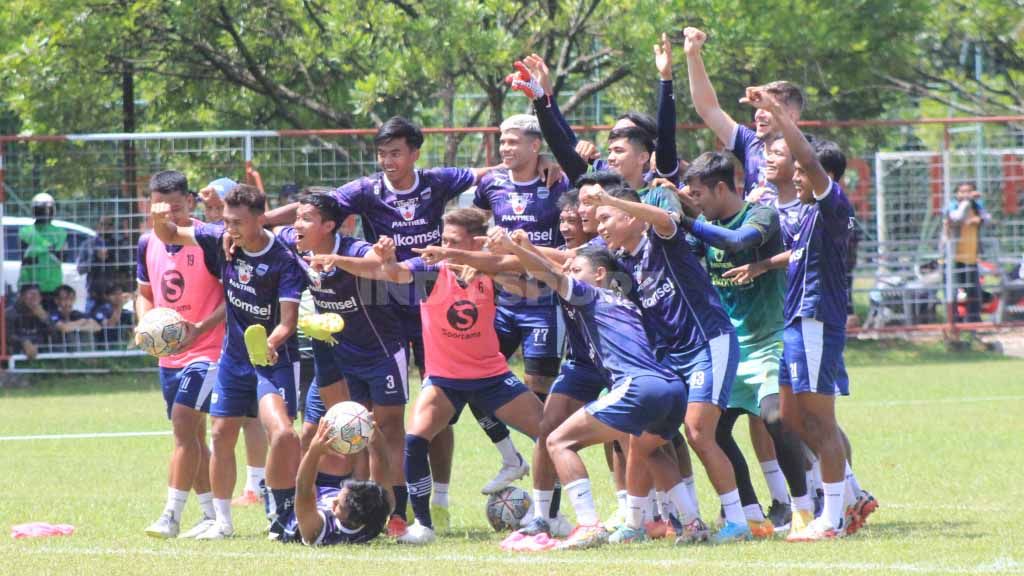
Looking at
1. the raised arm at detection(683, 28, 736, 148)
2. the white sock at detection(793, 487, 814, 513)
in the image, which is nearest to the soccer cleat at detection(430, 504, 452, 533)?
the white sock at detection(793, 487, 814, 513)

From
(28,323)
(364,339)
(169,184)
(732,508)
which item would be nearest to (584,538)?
(732,508)

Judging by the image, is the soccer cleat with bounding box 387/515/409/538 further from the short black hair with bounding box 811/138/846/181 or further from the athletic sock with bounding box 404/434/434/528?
the short black hair with bounding box 811/138/846/181

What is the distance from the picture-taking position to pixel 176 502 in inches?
340

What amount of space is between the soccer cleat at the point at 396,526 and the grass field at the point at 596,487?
22 cm

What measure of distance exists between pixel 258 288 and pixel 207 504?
1.42 m

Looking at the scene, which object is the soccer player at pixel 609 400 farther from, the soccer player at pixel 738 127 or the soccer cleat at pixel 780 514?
the soccer player at pixel 738 127

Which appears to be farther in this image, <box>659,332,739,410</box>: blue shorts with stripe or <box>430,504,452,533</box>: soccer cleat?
<box>430,504,452,533</box>: soccer cleat

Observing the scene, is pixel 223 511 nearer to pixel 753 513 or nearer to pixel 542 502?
pixel 542 502

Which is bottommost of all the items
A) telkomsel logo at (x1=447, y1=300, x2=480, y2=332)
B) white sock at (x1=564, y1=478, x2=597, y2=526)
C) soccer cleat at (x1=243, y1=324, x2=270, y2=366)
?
white sock at (x1=564, y1=478, x2=597, y2=526)

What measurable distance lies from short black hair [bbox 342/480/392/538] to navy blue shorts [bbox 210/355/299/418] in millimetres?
889

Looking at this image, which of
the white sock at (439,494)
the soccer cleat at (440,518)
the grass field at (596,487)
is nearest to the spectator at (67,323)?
the grass field at (596,487)

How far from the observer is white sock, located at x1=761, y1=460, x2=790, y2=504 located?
8.91 meters

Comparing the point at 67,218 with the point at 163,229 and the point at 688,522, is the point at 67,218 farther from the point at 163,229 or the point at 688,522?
the point at 688,522

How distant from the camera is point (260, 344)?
826cm
